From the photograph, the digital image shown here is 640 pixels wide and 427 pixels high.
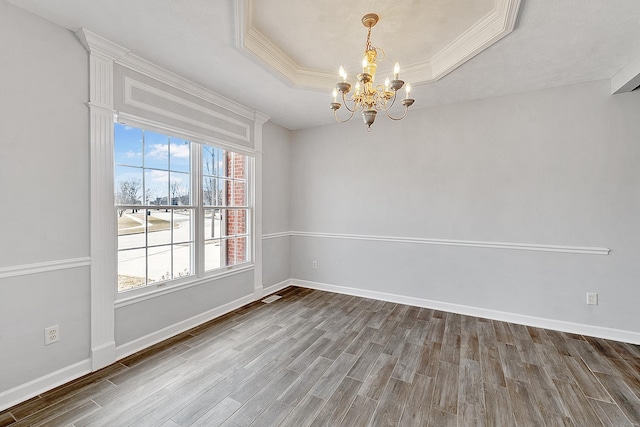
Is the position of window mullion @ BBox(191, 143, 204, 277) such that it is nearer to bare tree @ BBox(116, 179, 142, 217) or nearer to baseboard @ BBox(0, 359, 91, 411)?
bare tree @ BBox(116, 179, 142, 217)

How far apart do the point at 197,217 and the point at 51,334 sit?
1.55m

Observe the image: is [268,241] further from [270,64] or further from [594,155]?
[594,155]

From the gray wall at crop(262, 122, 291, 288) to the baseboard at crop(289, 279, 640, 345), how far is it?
0.82 m

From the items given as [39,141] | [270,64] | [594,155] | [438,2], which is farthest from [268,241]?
[594,155]

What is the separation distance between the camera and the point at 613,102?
2.88 meters

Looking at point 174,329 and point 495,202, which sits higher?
point 495,202

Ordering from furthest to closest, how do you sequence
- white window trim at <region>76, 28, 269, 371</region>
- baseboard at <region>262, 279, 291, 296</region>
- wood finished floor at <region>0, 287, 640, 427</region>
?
baseboard at <region>262, 279, 291, 296</region> < white window trim at <region>76, 28, 269, 371</region> < wood finished floor at <region>0, 287, 640, 427</region>

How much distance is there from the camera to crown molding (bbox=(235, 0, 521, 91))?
79.5 inches

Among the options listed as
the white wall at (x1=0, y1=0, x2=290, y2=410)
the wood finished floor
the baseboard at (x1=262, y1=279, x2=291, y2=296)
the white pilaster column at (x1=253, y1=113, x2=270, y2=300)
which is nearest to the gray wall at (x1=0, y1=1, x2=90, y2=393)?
the white wall at (x1=0, y1=0, x2=290, y2=410)

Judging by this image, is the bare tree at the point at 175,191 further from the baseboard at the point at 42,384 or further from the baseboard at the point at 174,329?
the baseboard at the point at 42,384

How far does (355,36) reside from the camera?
95.5 inches

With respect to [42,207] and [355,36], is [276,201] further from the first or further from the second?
[42,207]

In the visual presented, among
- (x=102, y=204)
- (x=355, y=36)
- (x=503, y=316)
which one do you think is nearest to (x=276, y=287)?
(x=102, y=204)

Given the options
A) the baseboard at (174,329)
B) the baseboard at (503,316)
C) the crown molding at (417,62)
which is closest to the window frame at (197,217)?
the baseboard at (174,329)
